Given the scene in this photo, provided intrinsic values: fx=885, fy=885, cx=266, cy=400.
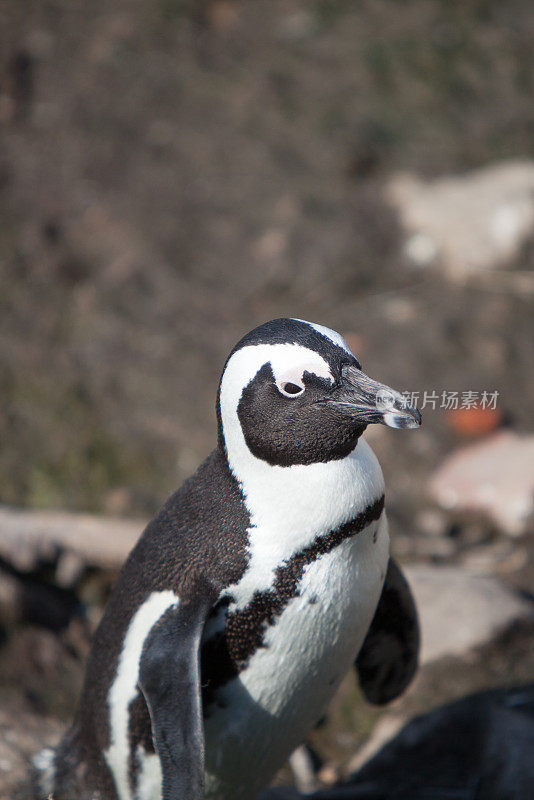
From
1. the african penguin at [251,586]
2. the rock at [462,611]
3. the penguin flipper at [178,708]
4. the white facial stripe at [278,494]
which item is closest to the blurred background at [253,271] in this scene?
the rock at [462,611]

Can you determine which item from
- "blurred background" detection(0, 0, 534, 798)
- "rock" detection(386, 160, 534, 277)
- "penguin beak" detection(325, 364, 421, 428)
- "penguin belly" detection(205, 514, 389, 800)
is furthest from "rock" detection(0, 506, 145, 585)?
"rock" detection(386, 160, 534, 277)

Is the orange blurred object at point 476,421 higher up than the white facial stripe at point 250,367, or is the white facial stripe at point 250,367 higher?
the orange blurred object at point 476,421

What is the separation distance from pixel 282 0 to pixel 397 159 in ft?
5.72

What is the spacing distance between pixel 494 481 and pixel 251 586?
1.82 m

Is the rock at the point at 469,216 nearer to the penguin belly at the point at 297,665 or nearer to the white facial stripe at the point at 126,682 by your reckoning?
the penguin belly at the point at 297,665

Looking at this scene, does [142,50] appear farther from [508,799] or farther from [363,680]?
[508,799]

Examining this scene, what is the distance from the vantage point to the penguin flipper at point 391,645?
1995 mm

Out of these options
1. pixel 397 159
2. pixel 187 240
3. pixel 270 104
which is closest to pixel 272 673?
pixel 187 240

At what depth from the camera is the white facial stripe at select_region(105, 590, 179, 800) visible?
171 cm

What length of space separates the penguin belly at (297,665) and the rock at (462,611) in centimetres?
75

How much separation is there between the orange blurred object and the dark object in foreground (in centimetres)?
125

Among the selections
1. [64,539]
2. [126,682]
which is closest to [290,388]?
[126,682]

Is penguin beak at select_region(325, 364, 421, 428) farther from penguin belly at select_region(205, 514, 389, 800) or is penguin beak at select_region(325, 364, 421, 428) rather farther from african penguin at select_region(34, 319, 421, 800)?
penguin belly at select_region(205, 514, 389, 800)

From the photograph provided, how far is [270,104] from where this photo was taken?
499 centimetres
